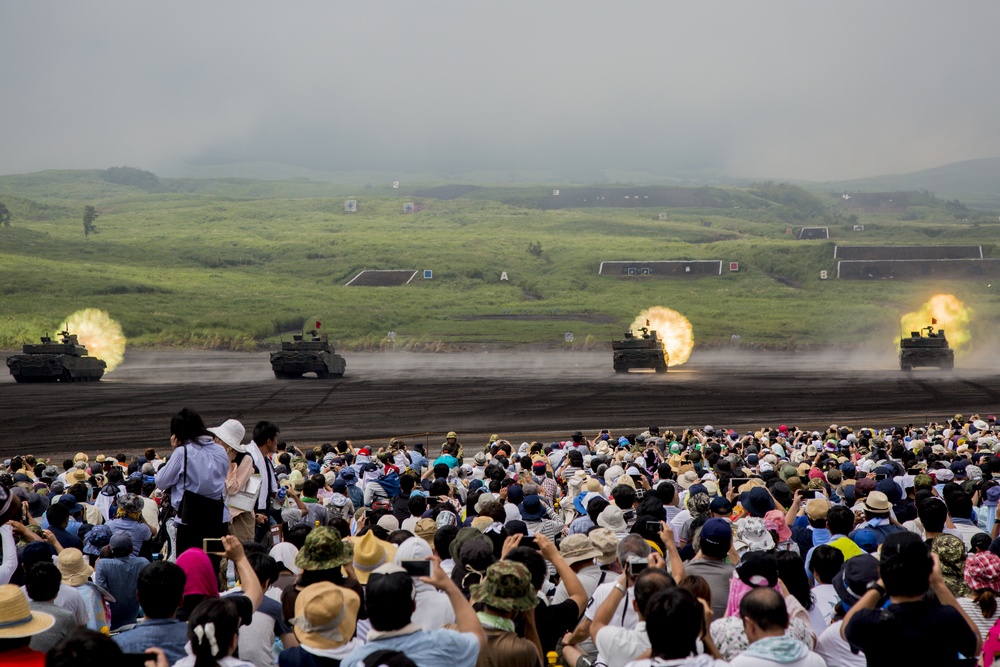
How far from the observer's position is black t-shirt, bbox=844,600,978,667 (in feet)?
21.4

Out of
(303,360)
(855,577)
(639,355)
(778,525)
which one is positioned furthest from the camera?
(639,355)

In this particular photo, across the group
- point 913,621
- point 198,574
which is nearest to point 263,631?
point 198,574

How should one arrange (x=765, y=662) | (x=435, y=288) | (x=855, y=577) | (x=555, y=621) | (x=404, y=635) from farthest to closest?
(x=435, y=288), (x=555, y=621), (x=855, y=577), (x=404, y=635), (x=765, y=662)

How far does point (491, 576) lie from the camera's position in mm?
6930

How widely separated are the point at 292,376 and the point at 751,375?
25796mm

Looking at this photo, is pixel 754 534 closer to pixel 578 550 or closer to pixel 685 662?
pixel 578 550

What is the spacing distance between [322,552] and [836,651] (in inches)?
145

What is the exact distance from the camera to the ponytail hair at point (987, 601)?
7.42 metres

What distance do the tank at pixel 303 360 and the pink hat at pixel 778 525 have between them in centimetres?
4830

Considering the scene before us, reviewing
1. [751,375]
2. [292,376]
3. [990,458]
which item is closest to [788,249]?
[751,375]

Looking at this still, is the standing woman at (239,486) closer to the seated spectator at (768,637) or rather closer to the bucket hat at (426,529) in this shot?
the bucket hat at (426,529)

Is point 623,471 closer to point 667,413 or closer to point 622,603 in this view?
point 622,603

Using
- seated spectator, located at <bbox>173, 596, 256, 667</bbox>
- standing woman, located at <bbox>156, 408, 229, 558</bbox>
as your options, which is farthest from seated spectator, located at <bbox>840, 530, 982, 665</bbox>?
standing woman, located at <bbox>156, 408, 229, 558</bbox>

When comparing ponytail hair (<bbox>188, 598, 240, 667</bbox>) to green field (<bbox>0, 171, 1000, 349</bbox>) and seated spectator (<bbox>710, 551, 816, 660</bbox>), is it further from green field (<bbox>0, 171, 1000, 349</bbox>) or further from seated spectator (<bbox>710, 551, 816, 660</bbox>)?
green field (<bbox>0, 171, 1000, 349</bbox>)
